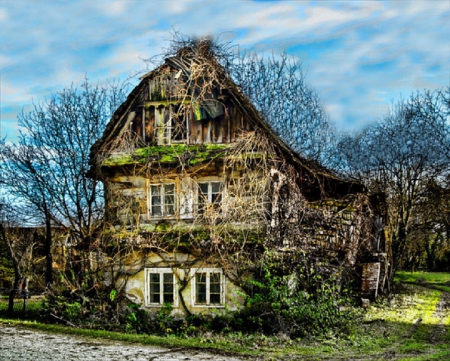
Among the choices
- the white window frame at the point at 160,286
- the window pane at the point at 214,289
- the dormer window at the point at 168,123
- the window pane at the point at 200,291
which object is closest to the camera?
the window pane at the point at 214,289

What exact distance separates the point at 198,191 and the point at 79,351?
764 cm

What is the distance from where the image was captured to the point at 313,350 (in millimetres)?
14586

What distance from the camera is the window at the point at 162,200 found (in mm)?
19875

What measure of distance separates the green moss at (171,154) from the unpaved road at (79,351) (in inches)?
262

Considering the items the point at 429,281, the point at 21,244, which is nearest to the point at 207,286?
the point at 21,244

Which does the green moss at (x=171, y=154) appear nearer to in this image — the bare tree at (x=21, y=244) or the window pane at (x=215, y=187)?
the window pane at (x=215, y=187)

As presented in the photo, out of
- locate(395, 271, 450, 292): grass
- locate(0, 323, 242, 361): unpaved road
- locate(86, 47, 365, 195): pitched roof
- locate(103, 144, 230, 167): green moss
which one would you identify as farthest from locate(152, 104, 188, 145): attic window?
locate(395, 271, 450, 292): grass

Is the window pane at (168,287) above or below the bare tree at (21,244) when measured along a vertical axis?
below

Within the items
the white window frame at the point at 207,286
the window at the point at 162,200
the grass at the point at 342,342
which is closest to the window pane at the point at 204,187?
the window at the point at 162,200

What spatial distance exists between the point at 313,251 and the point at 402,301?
12654mm

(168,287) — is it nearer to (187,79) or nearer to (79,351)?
(79,351)

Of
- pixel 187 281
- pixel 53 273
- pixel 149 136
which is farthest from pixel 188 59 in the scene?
pixel 53 273

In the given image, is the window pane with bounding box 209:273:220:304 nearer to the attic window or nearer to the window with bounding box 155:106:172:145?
the attic window

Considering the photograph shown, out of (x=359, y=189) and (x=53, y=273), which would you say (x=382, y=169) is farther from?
(x=53, y=273)
